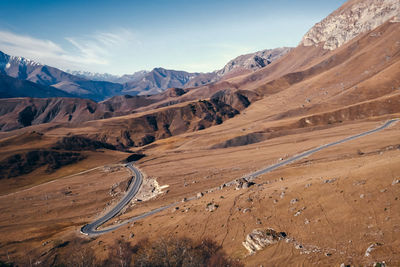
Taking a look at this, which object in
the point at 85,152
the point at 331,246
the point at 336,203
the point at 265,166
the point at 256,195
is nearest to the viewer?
the point at 331,246

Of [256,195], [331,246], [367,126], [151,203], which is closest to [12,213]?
[151,203]

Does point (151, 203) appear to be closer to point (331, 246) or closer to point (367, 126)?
point (331, 246)

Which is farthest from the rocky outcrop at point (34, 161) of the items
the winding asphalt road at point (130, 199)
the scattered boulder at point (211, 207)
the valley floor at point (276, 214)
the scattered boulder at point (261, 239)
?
the scattered boulder at point (261, 239)

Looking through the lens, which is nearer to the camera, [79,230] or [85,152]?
[79,230]

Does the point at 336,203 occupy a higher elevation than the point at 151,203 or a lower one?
higher

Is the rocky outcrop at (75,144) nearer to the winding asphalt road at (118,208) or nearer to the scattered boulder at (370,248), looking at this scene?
the winding asphalt road at (118,208)

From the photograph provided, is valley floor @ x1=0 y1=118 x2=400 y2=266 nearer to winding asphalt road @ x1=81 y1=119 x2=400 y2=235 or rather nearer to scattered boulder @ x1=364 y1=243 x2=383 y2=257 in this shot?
scattered boulder @ x1=364 y1=243 x2=383 y2=257

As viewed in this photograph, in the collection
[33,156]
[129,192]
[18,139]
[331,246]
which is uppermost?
[18,139]

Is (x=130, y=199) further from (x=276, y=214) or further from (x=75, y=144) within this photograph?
(x=75, y=144)
